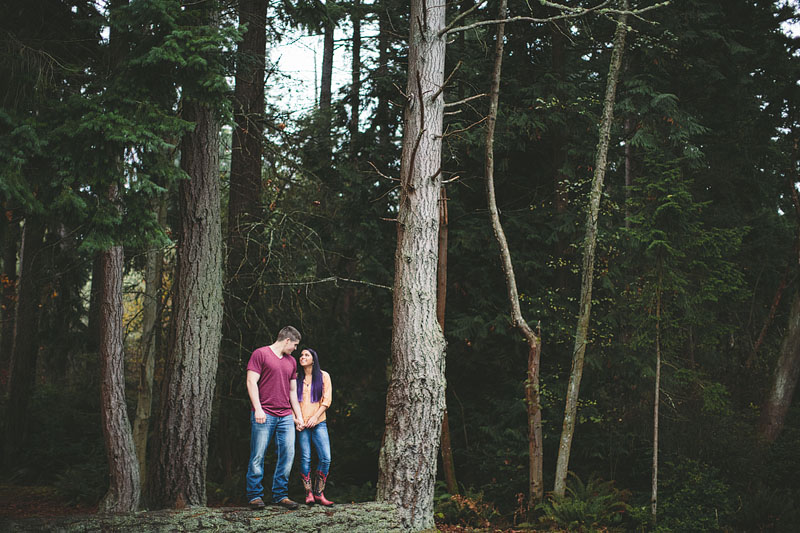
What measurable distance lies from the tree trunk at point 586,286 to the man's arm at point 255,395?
16.2 ft

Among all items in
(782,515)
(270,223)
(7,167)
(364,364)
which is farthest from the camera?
(364,364)

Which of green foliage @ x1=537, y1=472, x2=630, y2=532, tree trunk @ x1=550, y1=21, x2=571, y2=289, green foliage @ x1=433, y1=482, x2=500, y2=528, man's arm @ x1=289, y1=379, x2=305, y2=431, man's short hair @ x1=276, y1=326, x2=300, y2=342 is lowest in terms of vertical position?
green foliage @ x1=433, y1=482, x2=500, y2=528

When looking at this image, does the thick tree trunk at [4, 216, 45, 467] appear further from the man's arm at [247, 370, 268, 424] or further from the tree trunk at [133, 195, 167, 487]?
the man's arm at [247, 370, 268, 424]

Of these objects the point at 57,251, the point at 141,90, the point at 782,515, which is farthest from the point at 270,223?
the point at 782,515

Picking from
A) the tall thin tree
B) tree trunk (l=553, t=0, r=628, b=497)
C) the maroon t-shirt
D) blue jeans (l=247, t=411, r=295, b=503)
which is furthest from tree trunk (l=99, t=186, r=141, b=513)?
tree trunk (l=553, t=0, r=628, b=497)

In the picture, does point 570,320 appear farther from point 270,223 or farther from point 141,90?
point 141,90

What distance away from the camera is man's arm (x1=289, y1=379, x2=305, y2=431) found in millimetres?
6793

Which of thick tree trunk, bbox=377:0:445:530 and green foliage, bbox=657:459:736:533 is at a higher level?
thick tree trunk, bbox=377:0:445:530

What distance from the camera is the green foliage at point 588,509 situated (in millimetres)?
8812

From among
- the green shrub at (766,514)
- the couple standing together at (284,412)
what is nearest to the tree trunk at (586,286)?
the green shrub at (766,514)

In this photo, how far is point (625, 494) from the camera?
32.2 ft

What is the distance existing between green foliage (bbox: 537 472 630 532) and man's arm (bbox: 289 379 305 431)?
4268mm

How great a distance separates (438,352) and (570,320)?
4655 mm

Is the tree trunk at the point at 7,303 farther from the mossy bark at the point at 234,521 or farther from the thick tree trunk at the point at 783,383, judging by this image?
the thick tree trunk at the point at 783,383
